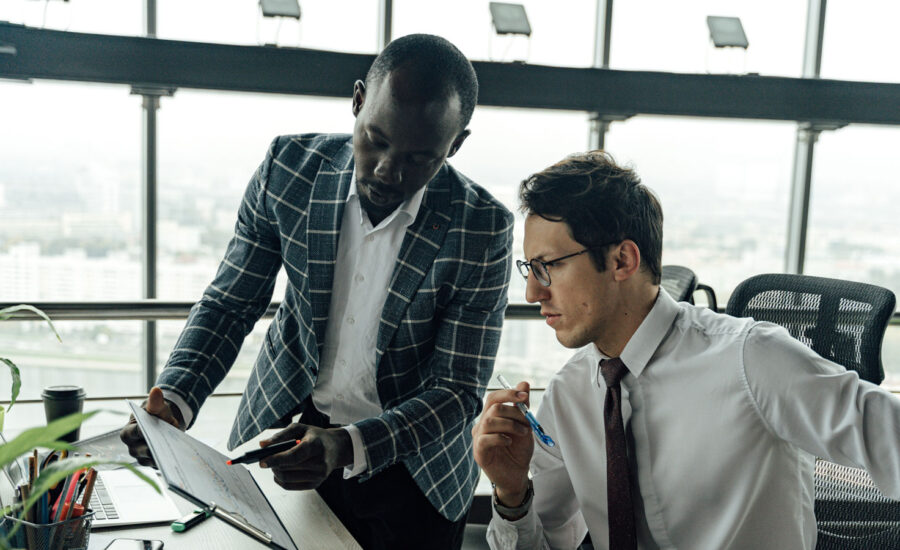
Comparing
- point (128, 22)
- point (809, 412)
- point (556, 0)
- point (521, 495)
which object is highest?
point (556, 0)

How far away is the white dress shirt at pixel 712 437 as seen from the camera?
3.85 ft

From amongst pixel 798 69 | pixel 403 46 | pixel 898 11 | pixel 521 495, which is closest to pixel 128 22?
pixel 403 46

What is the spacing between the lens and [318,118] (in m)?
3.26

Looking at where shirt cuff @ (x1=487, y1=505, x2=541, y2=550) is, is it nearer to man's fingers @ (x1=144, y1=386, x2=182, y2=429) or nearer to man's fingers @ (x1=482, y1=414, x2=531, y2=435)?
man's fingers @ (x1=482, y1=414, x2=531, y2=435)

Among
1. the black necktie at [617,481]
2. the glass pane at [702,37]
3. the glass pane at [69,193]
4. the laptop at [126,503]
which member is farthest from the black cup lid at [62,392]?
the glass pane at [702,37]

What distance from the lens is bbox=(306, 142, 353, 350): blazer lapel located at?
1462mm

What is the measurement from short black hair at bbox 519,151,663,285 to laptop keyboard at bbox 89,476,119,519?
862 mm

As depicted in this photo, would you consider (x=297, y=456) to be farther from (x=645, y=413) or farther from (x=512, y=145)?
(x=512, y=145)

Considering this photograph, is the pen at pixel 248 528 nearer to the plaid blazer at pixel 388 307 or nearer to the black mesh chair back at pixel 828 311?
the plaid blazer at pixel 388 307

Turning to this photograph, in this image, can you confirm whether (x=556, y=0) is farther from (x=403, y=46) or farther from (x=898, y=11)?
(x=403, y=46)

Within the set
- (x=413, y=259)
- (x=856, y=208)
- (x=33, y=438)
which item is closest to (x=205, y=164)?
(x=413, y=259)

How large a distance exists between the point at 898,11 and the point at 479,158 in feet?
7.70

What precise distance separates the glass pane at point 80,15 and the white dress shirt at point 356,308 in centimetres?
157

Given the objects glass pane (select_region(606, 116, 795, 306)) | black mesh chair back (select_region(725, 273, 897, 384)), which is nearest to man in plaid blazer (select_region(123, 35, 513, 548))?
black mesh chair back (select_region(725, 273, 897, 384))
